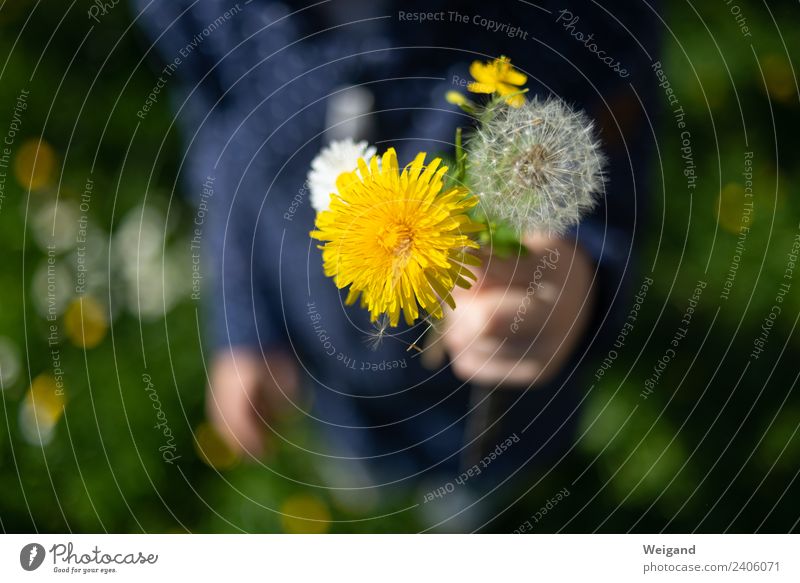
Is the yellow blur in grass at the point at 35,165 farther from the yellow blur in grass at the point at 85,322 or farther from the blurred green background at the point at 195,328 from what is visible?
the yellow blur in grass at the point at 85,322

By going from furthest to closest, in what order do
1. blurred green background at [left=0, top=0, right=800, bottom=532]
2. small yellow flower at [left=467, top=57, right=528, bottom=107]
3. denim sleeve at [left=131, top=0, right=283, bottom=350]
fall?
blurred green background at [left=0, top=0, right=800, bottom=532] → denim sleeve at [left=131, top=0, right=283, bottom=350] → small yellow flower at [left=467, top=57, right=528, bottom=107]

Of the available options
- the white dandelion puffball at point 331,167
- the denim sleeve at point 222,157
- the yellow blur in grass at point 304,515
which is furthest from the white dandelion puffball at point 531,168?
the yellow blur in grass at point 304,515

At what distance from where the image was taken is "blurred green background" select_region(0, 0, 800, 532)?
915 mm

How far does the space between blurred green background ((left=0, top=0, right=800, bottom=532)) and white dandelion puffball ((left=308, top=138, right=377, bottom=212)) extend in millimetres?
346

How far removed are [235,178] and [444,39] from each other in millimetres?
299

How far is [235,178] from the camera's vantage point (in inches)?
32.2

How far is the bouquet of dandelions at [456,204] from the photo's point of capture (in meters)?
0.46

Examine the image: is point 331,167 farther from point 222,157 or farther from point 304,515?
point 304,515

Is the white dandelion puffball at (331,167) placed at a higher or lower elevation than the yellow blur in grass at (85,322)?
higher

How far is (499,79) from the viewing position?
2.00 feet

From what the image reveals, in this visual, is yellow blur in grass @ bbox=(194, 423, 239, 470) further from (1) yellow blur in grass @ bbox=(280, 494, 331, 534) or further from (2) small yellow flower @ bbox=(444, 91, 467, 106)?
(2) small yellow flower @ bbox=(444, 91, 467, 106)

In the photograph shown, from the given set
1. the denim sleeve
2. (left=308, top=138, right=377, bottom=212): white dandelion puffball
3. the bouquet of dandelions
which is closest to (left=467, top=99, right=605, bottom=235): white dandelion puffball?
the bouquet of dandelions
